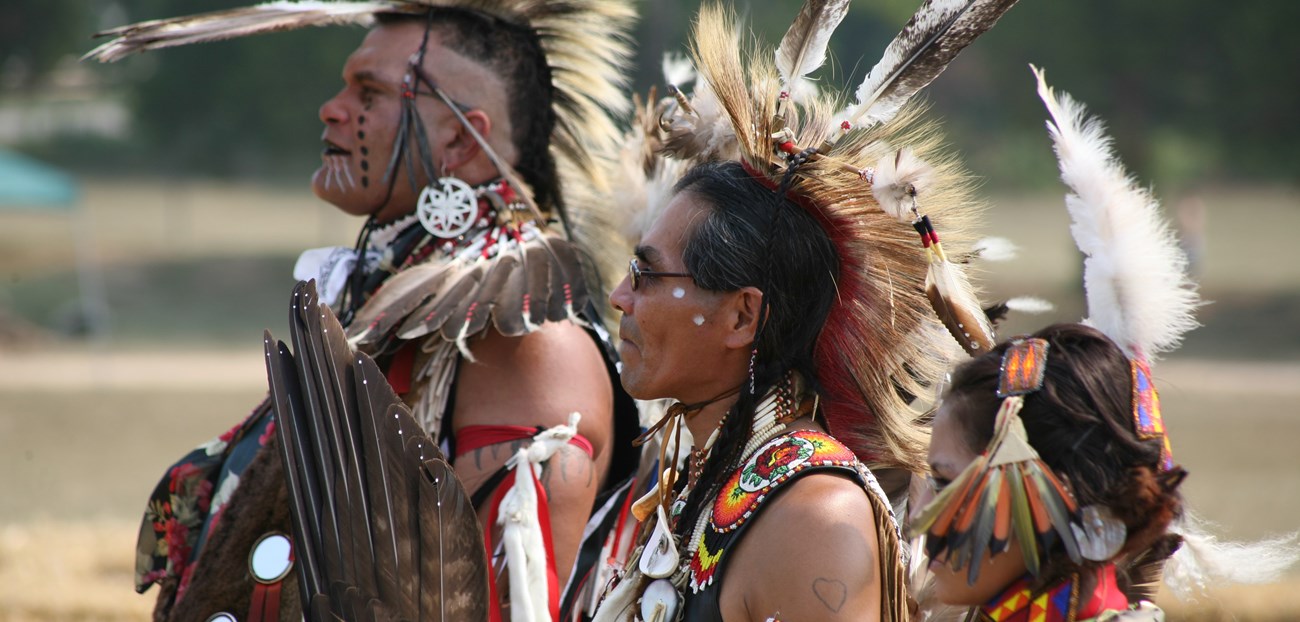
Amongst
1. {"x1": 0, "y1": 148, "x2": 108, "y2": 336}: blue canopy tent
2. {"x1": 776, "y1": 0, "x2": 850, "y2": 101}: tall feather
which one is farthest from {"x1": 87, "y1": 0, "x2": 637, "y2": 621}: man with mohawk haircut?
{"x1": 0, "y1": 148, "x2": 108, "y2": 336}: blue canopy tent

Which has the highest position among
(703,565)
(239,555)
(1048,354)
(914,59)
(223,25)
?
(223,25)

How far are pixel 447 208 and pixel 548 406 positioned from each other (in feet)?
1.93

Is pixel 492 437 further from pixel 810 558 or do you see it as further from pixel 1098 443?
pixel 1098 443

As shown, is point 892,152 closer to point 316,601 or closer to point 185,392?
point 316,601

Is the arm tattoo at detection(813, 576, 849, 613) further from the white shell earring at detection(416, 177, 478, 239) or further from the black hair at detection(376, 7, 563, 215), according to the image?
the black hair at detection(376, 7, 563, 215)

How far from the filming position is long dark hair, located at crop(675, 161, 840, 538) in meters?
1.99

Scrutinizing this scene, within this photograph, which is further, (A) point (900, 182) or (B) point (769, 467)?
(A) point (900, 182)

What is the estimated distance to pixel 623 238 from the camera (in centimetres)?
320

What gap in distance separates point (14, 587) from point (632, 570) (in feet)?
12.2

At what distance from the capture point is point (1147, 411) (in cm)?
166

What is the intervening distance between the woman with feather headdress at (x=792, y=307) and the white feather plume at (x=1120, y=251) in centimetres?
19

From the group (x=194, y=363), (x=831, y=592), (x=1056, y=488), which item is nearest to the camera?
(x=1056, y=488)

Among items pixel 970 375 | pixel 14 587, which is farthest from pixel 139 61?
pixel 970 375

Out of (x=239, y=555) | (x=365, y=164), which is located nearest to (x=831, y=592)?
(x=239, y=555)
